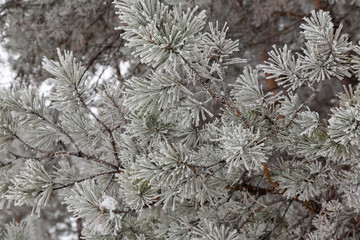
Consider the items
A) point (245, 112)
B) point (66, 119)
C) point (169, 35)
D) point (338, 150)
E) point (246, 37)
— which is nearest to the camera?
point (169, 35)

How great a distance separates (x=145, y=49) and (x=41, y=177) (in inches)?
29.1

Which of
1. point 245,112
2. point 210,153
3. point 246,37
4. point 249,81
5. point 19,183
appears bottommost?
point 19,183

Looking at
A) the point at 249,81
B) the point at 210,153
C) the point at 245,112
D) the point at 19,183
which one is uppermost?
the point at 249,81

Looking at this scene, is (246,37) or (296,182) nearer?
(296,182)

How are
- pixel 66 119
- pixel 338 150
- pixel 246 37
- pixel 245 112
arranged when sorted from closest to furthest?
pixel 338 150 < pixel 245 112 < pixel 66 119 < pixel 246 37

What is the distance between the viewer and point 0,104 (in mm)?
1414

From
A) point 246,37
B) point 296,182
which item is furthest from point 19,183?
point 246,37

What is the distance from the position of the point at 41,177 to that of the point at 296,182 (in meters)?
1.10

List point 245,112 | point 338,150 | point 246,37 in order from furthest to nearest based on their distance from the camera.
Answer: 1. point 246,37
2. point 245,112
3. point 338,150

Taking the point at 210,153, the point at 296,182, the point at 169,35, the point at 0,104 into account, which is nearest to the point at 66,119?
the point at 0,104

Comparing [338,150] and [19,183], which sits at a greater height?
[338,150]

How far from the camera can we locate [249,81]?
1.30 metres

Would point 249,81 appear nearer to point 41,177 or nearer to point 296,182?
point 296,182

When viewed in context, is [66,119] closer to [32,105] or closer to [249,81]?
[32,105]
